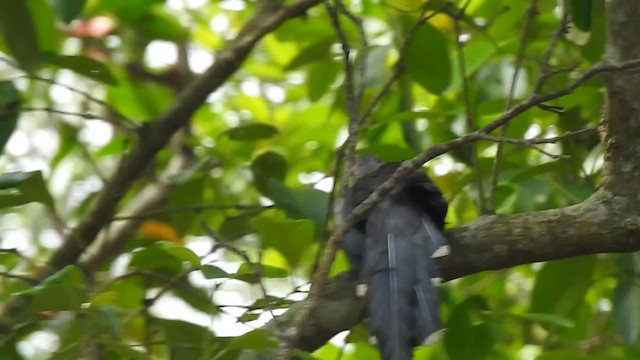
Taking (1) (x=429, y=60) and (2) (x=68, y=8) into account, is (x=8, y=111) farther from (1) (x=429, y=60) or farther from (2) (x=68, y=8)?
(1) (x=429, y=60)

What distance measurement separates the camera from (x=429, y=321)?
75cm

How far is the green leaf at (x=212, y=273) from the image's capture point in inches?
32.7

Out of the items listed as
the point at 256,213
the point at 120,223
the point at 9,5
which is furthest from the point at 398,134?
the point at 9,5

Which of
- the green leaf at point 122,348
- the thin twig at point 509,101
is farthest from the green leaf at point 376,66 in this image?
the green leaf at point 122,348

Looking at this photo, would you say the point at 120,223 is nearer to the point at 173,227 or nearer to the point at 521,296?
the point at 173,227

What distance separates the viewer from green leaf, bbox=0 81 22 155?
104 centimetres

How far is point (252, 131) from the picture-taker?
3.91ft

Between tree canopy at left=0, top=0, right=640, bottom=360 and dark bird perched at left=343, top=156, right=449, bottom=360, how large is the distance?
3 centimetres

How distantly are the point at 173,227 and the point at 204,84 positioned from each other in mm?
211

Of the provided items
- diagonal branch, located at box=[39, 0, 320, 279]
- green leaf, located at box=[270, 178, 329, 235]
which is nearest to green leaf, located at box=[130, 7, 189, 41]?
diagonal branch, located at box=[39, 0, 320, 279]

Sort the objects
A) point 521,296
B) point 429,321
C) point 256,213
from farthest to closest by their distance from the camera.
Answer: point 521,296 → point 256,213 → point 429,321

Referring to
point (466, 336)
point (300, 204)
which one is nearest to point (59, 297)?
point (300, 204)

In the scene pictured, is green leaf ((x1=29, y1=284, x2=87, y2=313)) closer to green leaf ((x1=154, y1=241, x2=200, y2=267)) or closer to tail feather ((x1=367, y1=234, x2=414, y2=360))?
green leaf ((x1=154, y1=241, x2=200, y2=267))

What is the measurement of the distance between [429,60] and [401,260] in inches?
13.2
